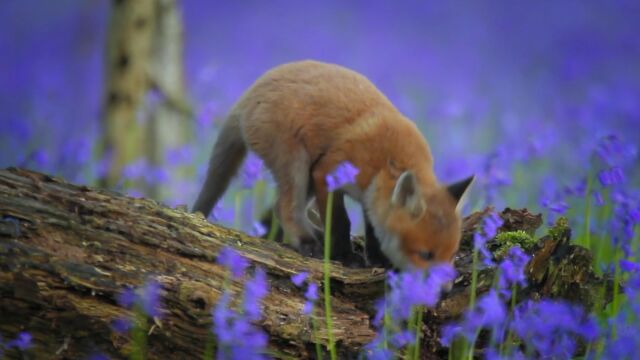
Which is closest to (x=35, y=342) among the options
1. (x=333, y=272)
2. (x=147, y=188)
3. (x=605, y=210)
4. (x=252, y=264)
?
(x=252, y=264)

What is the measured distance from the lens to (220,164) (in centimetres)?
562

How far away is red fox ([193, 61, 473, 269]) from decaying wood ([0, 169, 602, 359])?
78 centimetres

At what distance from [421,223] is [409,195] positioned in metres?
0.17

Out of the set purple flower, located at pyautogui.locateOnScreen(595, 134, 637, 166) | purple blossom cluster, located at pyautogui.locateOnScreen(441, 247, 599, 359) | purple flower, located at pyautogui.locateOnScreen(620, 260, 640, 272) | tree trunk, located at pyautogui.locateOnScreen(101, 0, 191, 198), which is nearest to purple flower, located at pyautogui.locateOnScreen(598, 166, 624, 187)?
purple flower, located at pyautogui.locateOnScreen(595, 134, 637, 166)

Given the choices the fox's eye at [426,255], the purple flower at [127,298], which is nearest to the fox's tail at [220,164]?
the fox's eye at [426,255]

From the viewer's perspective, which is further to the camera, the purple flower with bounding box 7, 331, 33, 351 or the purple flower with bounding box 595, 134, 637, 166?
the purple flower with bounding box 595, 134, 637, 166

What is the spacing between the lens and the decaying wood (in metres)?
3.49

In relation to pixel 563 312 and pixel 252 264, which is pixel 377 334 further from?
pixel 563 312

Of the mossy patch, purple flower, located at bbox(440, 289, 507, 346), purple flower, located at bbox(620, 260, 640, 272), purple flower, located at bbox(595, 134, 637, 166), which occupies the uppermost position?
purple flower, located at bbox(595, 134, 637, 166)

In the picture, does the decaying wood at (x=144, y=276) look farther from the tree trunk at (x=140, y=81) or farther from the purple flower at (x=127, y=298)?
the tree trunk at (x=140, y=81)

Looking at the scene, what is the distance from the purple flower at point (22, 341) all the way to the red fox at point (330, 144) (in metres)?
2.00

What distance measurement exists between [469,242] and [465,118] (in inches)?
238

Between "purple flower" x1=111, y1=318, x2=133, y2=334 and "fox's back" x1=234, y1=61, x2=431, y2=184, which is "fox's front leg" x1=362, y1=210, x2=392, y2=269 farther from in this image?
"purple flower" x1=111, y1=318, x2=133, y2=334

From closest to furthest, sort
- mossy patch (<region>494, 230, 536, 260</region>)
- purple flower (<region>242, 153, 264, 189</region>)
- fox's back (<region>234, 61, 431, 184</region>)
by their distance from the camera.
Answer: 1. mossy patch (<region>494, 230, 536, 260</region>)
2. purple flower (<region>242, 153, 264, 189</region>)
3. fox's back (<region>234, 61, 431, 184</region>)
